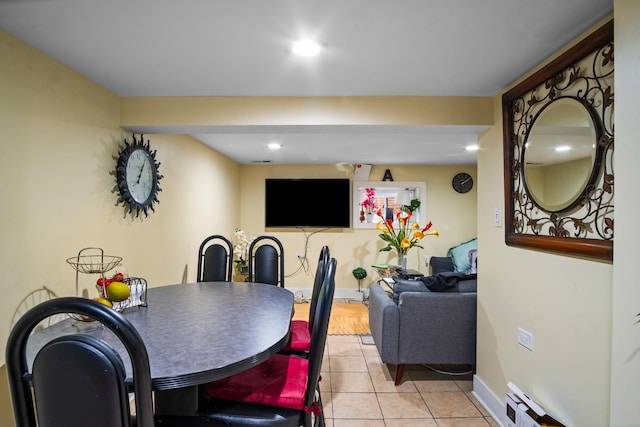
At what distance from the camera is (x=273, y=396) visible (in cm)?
127

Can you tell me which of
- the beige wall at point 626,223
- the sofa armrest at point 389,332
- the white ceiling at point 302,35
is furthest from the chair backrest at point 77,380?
the sofa armrest at point 389,332

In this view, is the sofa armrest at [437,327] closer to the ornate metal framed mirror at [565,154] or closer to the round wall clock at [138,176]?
the ornate metal framed mirror at [565,154]

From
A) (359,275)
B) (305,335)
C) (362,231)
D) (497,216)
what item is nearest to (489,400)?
(497,216)

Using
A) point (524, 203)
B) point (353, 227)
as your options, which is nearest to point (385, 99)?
point (524, 203)

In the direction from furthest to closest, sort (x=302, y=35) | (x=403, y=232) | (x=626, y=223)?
(x=403, y=232) → (x=302, y=35) → (x=626, y=223)

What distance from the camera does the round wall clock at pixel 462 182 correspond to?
520 centimetres

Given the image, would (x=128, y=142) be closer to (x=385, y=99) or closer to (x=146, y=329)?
(x=146, y=329)

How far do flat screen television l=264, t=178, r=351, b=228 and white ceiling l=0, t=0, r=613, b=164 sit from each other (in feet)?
9.40

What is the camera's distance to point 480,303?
92.7 inches

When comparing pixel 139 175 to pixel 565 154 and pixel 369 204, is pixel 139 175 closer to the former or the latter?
pixel 565 154

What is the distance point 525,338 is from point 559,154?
1055 mm

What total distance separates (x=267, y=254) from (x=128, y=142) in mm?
1417

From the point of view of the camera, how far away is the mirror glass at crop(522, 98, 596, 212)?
4.70 ft

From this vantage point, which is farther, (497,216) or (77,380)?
(497,216)
